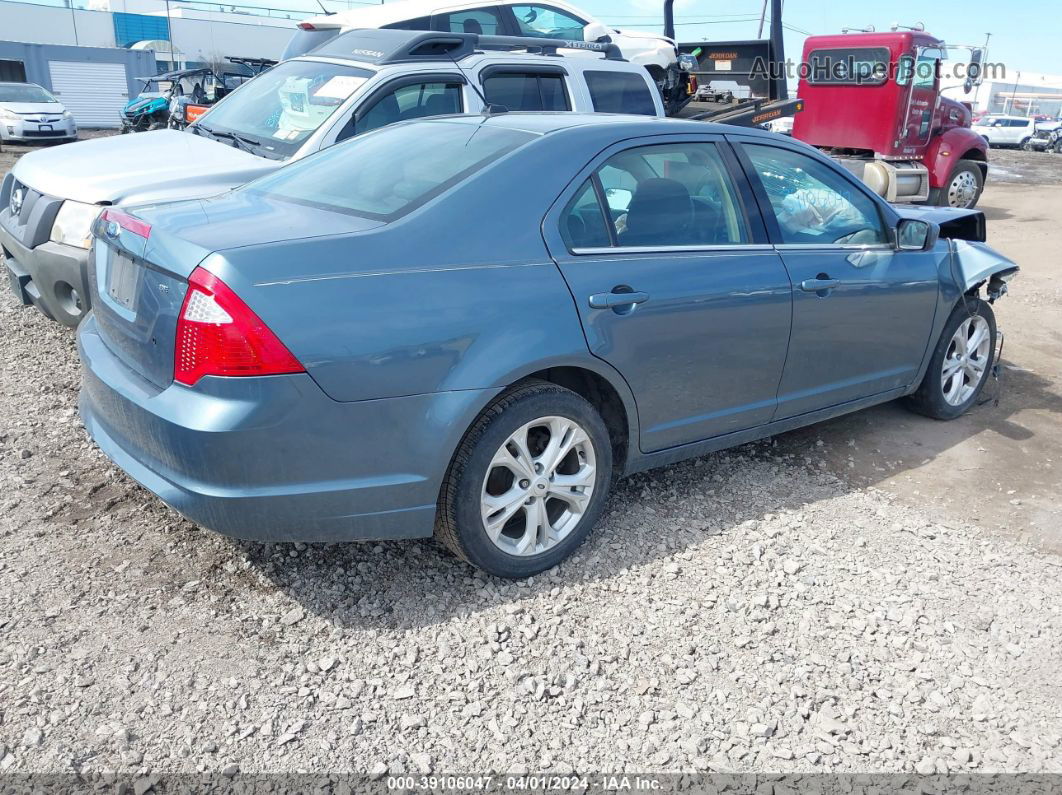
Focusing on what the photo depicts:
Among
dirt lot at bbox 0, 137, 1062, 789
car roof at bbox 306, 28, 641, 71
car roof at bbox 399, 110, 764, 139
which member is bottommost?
dirt lot at bbox 0, 137, 1062, 789

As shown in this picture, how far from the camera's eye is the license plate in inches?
120

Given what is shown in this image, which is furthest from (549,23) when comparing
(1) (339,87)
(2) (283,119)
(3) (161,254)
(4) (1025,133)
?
(4) (1025,133)

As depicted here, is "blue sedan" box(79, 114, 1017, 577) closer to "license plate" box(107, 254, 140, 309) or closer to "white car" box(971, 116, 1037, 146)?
"license plate" box(107, 254, 140, 309)

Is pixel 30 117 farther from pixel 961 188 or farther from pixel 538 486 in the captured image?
pixel 538 486

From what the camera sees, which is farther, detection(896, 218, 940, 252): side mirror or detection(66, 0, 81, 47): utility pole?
detection(66, 0, 81, 47): utility pole

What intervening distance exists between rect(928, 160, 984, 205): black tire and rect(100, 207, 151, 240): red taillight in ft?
40.9

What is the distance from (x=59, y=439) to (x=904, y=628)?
12.5ft

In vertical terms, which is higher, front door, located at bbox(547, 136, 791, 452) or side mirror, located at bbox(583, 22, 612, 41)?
side mirror, located at bbox(583, 22, 612, 41)

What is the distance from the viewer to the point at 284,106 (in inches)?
249

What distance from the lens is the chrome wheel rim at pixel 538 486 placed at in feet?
10.5

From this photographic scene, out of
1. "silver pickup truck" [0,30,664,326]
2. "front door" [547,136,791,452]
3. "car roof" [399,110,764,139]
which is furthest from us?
"silver pickup truck" [0,30,664,326]

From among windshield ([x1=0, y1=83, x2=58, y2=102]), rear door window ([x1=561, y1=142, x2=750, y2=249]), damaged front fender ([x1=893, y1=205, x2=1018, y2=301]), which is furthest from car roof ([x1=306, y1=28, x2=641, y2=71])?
windshield ([x1=0, y1=83, x2=58, y2=102])

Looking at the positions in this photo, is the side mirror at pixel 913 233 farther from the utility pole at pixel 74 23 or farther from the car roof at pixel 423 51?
the utility pole at pixel 74 23

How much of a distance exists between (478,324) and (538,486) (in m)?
0.68
